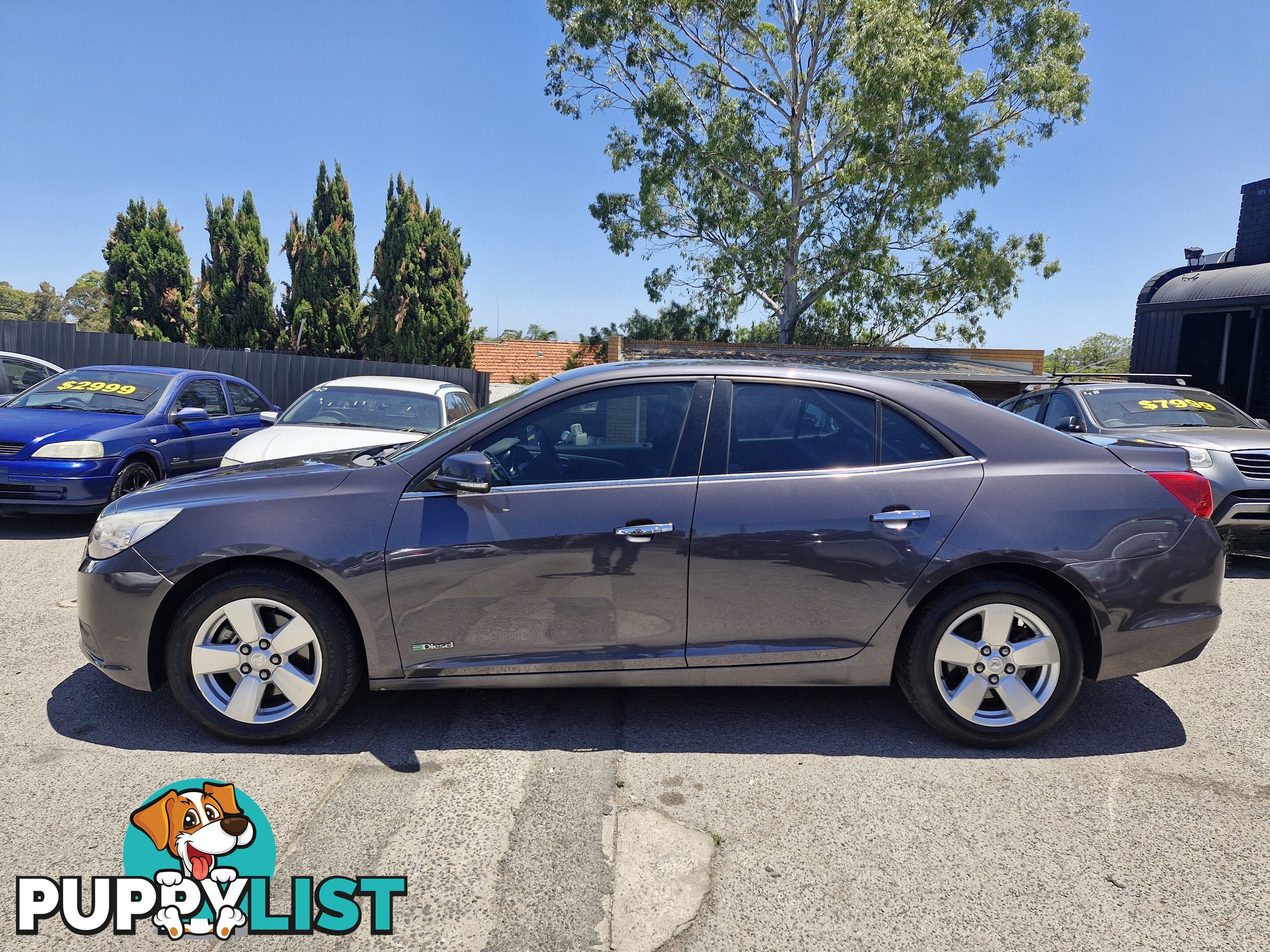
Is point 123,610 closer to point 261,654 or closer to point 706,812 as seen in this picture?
point 261,654

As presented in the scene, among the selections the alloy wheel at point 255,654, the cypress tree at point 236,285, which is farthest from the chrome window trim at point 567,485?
the cypress tree at point 236,285

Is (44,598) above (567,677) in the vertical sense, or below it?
below

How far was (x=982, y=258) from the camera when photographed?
1001 inches

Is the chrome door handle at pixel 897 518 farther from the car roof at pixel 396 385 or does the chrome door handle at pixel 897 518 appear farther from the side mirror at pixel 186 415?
the side mirror at pixel 186 415

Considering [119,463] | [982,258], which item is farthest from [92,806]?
[982,258]

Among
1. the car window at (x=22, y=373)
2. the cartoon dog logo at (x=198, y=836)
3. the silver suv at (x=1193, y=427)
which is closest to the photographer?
the cartoon dog logo at (x=198, y=836)

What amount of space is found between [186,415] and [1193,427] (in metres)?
9.81

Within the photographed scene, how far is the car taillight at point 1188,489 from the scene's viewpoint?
364 centimetres

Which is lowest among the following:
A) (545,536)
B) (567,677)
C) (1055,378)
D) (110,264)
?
(567,677)

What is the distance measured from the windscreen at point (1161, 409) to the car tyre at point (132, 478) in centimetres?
895

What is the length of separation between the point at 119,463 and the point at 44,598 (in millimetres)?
2435

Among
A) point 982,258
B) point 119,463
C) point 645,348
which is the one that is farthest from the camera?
point 982,258

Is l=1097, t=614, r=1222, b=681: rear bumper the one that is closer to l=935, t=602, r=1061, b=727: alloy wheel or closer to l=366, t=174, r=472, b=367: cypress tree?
l=935, t=602, r=1061, b=727: alloy wheel

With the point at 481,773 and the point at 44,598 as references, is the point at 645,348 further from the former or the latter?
the point at 481,773
